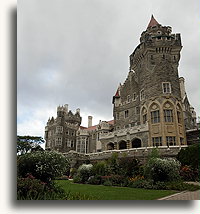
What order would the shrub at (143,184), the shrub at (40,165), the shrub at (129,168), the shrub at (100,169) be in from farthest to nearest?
the shrub at (100,169) → the shrub at (129,168) → the shrub at (143,184) → the shrub at (40,165)

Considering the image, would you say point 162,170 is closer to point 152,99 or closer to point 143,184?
point 143,184

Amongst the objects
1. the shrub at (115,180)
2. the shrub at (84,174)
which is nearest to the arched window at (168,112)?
the shrub at (84,174)

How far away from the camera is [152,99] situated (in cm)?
2389

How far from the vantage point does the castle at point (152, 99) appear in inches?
894

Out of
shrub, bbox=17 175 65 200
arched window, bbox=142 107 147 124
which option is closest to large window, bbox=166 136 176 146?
arched window, bbox=142 107 147 124

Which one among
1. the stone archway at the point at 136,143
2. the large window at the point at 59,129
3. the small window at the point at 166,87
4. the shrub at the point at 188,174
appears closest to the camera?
the shrub at the point at 188,174

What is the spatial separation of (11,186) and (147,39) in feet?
79.5

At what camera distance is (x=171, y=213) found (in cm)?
597

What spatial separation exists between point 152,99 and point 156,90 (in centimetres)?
113

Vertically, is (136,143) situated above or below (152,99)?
below

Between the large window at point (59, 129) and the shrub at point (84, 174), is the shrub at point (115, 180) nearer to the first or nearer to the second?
the shrub at point (84, 174)

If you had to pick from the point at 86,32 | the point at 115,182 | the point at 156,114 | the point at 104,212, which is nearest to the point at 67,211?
the point at 104,212

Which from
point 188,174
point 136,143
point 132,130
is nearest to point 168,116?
point 132,130
